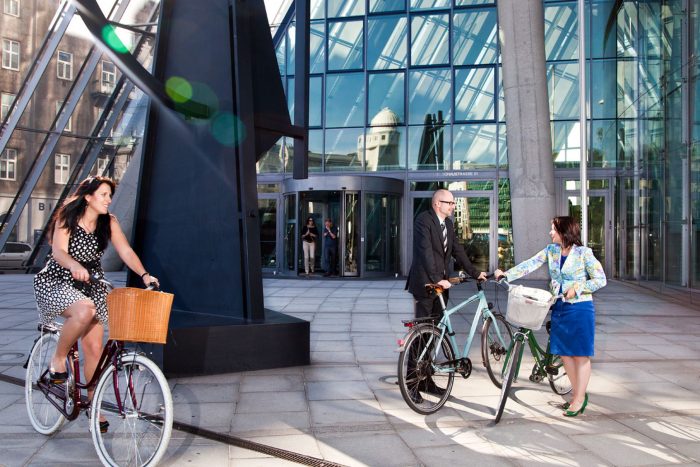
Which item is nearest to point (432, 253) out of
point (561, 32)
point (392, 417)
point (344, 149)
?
point (392, 417)

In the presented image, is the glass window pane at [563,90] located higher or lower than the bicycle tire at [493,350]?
higher

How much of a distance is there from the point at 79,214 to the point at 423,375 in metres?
2.77

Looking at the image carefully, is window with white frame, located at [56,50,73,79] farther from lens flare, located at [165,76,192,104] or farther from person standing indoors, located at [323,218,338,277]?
lens flare, located at [165,76,192,104]

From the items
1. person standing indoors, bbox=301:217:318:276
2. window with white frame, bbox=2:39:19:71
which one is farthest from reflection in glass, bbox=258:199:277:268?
window with white frame, bbox=2:39:19:71

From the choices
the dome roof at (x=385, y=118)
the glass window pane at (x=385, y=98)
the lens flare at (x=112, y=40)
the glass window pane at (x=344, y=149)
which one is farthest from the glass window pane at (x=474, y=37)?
the lens flare at (x=112, y=40)

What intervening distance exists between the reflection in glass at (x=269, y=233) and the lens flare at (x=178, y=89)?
14231 mm

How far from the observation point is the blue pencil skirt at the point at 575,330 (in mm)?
4973

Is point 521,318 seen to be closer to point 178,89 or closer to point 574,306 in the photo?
point 574,306

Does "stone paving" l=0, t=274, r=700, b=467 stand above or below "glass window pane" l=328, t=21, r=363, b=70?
below

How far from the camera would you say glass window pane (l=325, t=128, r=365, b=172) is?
70.3 feet

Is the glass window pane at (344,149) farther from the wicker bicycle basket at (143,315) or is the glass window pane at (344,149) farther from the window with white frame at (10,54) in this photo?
the wicker bicycle basket at (143,315)

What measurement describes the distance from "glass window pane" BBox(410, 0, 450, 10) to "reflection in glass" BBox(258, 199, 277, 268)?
26.6ft

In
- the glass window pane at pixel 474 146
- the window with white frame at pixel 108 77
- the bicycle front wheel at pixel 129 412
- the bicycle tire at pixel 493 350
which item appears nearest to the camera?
the bicycle front wheel at pixel 129 412

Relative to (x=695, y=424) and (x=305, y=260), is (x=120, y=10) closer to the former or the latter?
(x=305, y=260)
